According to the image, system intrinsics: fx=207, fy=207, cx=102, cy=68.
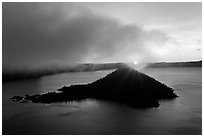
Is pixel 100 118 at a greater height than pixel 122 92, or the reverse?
pixel 122 92

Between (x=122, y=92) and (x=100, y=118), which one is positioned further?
(x=122, y=92)

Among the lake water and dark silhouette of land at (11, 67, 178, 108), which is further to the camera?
dark silhouette of land at (11, 67, 178, 108)

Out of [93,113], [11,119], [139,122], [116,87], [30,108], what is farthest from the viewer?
[116,87]

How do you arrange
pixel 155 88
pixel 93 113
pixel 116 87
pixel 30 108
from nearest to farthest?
1. pixel 93 113
2. pixel 30 108
3. pixel 155 88
4. pixel 116 87

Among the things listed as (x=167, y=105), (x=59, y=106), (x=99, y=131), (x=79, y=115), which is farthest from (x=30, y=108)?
(x=167, y=105)

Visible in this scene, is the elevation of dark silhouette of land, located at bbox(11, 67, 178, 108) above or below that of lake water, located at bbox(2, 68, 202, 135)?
above

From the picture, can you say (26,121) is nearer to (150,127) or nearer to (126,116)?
(126,116)

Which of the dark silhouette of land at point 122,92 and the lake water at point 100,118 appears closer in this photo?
the lake water at point 100,118

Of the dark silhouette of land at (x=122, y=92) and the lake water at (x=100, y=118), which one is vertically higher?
the dark silhouette of land at (x=122, y=92)
